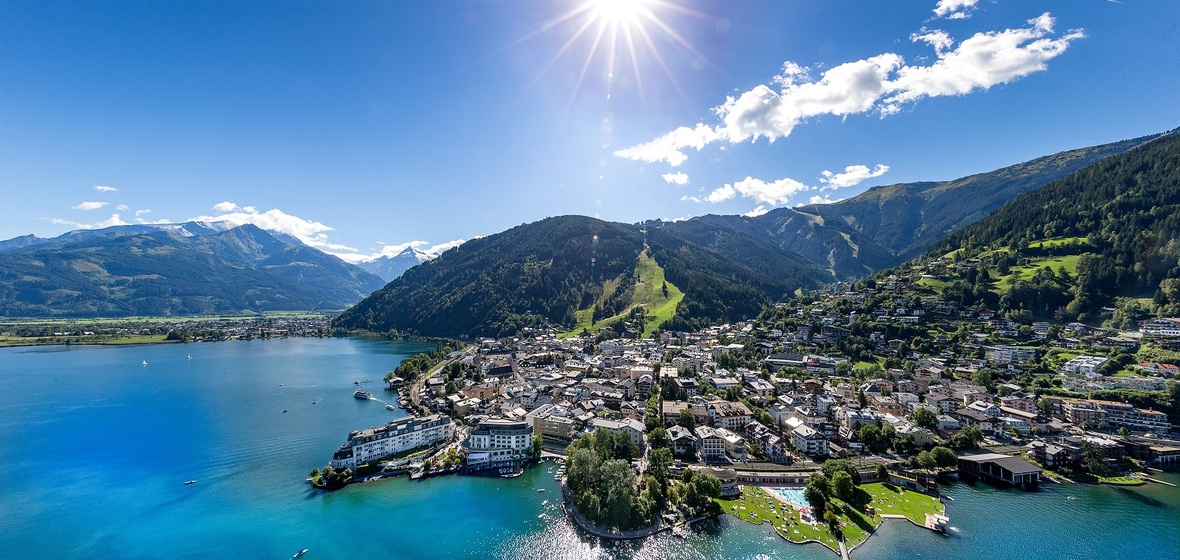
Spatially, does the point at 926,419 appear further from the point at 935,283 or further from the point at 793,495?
the point at 935,283

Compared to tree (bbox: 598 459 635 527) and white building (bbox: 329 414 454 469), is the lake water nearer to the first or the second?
tree (bbox: 598 459 635 527)

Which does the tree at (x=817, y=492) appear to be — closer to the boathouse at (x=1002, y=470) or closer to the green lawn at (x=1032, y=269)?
the boathouse at (x=1002, y=470)

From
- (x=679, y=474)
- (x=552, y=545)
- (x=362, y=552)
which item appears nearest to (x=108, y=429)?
(x=362, y=552)

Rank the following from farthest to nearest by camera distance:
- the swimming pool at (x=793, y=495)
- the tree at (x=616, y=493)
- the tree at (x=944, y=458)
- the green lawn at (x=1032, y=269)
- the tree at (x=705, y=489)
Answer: the green lawn at (x=1032, y=269), the tree at (x=944, y=458), the swimming pool at (x=793, y=495), the tree at (x=705, y=489), the tree at (x=616, y=493)

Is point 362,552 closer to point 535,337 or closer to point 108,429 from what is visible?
point 108,429

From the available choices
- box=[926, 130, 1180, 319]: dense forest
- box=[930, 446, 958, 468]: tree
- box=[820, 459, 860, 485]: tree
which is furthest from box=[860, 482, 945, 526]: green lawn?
box=[926, 130, 1180, 319]: dense forest

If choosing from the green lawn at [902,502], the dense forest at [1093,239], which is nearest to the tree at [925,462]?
the green lawn at [902,502]

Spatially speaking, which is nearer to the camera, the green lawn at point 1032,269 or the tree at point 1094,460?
the tree at point 1094,460
